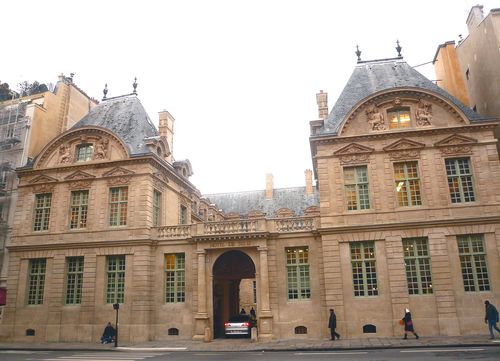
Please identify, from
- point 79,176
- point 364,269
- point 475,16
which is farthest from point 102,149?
point 475,16

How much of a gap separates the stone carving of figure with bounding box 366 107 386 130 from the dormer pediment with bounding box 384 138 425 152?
1209mm

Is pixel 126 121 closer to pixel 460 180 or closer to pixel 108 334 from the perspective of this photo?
pixel 108 334

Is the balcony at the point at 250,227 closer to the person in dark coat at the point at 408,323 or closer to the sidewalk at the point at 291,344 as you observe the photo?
the sidewalk at the point at 291,344

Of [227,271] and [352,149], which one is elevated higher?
[352,149]

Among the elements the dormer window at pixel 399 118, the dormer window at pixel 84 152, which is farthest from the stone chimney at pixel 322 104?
the dormer window at pixel 84 152

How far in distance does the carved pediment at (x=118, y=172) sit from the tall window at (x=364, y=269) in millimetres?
14375

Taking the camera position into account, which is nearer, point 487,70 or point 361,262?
point 361,262

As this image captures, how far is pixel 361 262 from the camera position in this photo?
2281cm

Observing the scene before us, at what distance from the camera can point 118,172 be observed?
1054 inches

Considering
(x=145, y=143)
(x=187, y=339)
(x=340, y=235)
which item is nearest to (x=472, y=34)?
(x=340, y=235)

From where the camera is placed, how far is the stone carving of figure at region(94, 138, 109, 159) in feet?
89.7

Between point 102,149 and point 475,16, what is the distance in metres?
26.5

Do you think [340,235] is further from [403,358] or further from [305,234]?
[403,358]

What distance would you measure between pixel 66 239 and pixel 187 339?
9954 millimetres
